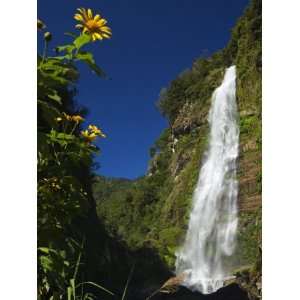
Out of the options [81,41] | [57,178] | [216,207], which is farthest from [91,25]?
[216,207]

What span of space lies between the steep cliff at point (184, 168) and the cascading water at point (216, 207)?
0.03m

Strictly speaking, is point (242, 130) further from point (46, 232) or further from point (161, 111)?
point (46, 232)

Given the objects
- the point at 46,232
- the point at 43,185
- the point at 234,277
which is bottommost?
the point at 234,277

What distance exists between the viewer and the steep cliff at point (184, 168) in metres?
1.67

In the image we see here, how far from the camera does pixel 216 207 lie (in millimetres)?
1824

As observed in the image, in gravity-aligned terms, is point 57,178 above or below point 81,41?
below

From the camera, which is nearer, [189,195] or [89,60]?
[89,60]

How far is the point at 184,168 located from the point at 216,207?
0.18 m

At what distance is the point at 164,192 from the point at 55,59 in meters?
0.83

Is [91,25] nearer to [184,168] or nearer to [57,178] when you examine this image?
[57,178]

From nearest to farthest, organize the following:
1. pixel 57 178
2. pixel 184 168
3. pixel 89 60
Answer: pixel 89 60 → pixel 57 178 → pixel 184 168

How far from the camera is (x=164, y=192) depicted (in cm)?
181

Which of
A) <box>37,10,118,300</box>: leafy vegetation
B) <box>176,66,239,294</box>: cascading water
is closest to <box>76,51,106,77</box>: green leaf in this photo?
<box>37,10,118,300</box>: leafy vegetation
